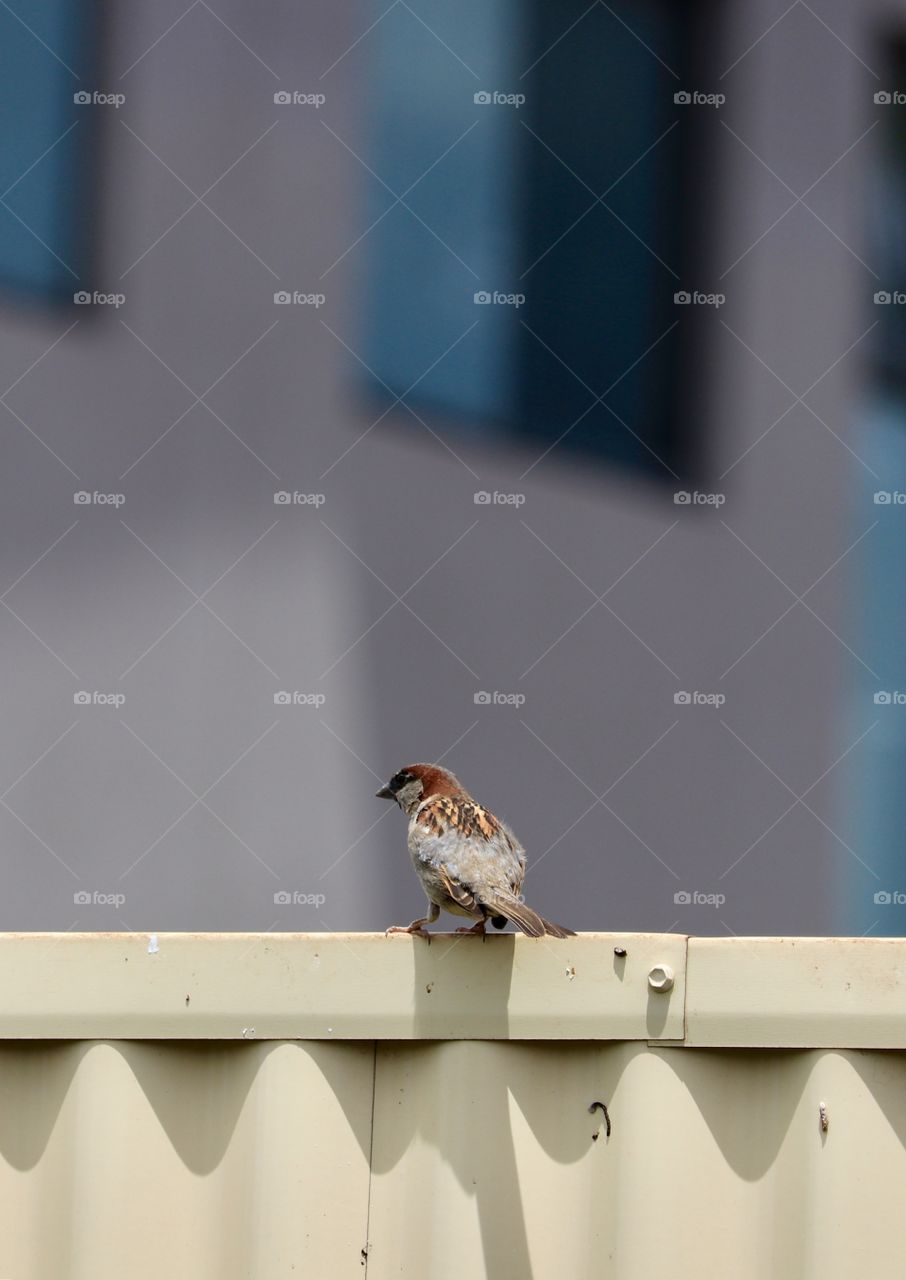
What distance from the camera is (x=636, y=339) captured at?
805cm

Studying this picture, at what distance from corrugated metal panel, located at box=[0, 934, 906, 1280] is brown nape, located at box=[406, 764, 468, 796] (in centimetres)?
224

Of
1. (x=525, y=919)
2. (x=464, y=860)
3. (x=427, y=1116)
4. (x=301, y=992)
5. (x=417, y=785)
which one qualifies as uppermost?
(x=417, y=785)

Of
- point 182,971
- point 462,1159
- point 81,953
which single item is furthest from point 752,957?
point 81,953

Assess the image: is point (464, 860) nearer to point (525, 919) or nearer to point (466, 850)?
point (466, 850)

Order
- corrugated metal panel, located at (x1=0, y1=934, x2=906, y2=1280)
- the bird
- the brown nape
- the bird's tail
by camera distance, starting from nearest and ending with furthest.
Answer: corrugated metal panel, located at (x1=0, y1=934, x2=906, y2=1280) → the bird's tail → the bird → the brown nape

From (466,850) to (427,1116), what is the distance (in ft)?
4.76

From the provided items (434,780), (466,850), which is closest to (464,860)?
(466,850)

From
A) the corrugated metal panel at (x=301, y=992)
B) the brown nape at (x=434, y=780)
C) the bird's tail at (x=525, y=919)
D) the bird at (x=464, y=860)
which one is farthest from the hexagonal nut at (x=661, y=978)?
the brown nape at (x=434, y=780)

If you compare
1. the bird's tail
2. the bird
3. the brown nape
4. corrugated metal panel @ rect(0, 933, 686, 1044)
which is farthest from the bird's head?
corrugated metal panel @ rect(0, 933, 686, 1044)

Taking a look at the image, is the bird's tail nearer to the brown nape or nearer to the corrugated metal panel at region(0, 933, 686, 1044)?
the corrugated metal panel at region(0, 933, 686, 1044)

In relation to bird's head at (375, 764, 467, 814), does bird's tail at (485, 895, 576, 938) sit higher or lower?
lower

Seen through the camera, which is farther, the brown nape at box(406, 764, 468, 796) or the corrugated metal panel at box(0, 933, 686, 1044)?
the brown nape at box(406, 764, 468, 796)

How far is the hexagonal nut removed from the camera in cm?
298

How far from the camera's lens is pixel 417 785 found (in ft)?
17.8
